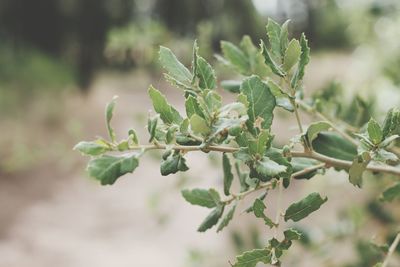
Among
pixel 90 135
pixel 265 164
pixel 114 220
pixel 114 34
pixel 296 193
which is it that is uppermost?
pixel 114 34

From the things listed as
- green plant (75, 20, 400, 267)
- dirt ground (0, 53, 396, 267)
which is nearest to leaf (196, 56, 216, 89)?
green plant (75, 20, 400, 267)

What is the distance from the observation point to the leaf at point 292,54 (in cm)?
47

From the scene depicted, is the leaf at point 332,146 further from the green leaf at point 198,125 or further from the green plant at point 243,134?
the green leaf at point 198,125

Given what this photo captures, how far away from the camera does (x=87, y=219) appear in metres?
4.30

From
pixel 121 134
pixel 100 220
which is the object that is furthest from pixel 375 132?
pixel 121 134

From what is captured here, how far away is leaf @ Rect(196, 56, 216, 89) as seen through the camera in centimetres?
49

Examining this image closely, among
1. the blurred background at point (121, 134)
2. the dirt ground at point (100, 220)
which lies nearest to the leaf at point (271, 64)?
the blurred background at point (121, 134)

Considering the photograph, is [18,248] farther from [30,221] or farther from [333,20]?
[333,20]

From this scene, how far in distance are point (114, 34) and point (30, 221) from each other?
2.99m

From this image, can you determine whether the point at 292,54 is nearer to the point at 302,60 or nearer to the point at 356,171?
the point at 302,60

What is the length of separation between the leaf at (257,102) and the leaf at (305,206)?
85 millimetres

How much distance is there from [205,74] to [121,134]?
17.9ft

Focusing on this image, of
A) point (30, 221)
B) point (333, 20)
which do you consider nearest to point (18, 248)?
point (30, 221)

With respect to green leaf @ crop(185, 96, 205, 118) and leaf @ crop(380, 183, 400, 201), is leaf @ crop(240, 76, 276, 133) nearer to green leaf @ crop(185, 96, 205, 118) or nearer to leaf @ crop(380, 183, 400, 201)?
green leaf @ crop(185, 96, 205, 118)
